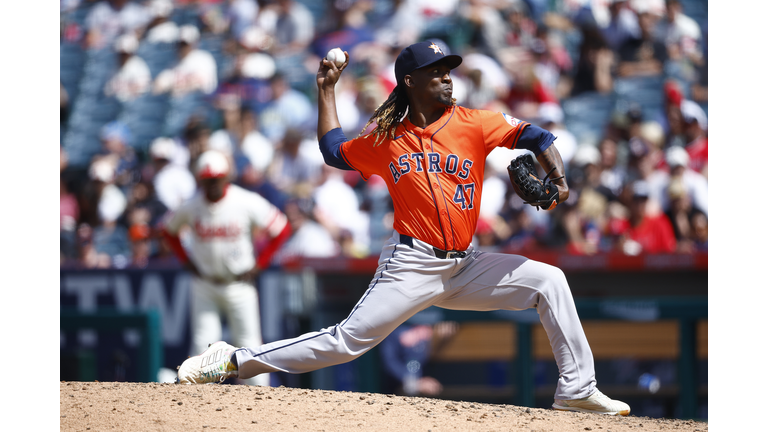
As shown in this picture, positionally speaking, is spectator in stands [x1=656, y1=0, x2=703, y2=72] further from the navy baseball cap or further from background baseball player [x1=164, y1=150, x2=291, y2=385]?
the navy baseball cap

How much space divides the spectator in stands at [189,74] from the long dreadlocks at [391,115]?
7248mm

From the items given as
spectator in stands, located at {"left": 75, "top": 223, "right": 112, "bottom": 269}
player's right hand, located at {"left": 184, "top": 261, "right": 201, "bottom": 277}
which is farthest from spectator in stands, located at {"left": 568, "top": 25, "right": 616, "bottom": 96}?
spectator in stands, located at {"left": 75, "top": 223, "right": 112, "bottom": 269}

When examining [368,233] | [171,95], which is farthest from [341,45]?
[368,233]

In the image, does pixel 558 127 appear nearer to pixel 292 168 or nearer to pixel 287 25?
pixel 292 168

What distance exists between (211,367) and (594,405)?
5.86 feet

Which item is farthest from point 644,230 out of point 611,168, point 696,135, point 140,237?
point 140,237

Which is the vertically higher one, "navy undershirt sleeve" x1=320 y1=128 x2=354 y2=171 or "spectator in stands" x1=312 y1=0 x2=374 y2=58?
"spectator in stands" x1=312 y1=0 x2=374 y2=58

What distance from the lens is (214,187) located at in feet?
22.1

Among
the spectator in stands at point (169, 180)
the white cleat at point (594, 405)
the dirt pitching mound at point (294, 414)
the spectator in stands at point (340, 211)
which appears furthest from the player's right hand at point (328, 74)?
the spectator in stands at point (169, 180)

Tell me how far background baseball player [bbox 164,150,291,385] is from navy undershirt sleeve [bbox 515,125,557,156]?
3.60 m

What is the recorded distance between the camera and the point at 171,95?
1062cm

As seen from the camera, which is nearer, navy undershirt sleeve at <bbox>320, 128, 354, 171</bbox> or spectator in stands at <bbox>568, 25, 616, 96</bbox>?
navy undershirt sleeve at <bbox>320, 128, 354, 171</bbox>

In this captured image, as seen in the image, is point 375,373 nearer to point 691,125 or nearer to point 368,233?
point 368,233

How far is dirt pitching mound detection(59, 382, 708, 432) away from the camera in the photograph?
3.34 metres
